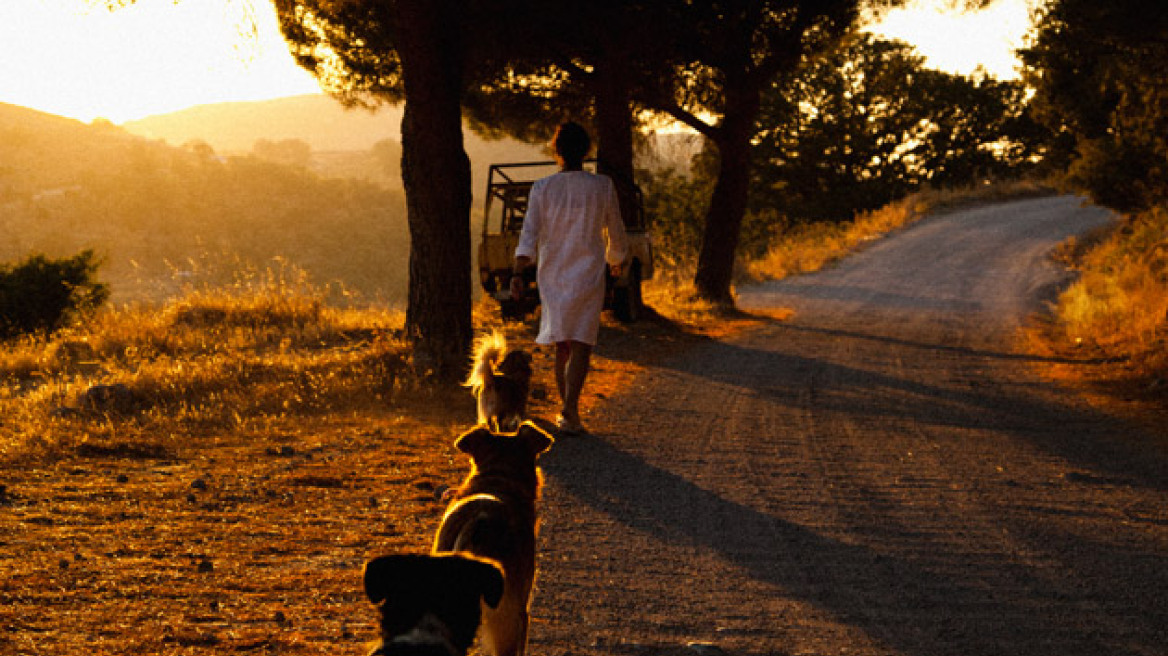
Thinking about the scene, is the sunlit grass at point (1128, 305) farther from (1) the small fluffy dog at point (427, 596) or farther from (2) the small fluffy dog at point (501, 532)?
(1) the small fluffy dog at point (427, 596)

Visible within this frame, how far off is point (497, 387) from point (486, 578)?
3.97 m

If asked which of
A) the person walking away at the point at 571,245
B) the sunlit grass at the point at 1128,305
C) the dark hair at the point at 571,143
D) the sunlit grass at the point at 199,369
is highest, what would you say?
the dark hair at the point at 571,143

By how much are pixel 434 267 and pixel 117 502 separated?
474 centimetres

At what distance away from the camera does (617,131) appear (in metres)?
14.4

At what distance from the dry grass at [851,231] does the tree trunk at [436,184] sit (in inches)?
550

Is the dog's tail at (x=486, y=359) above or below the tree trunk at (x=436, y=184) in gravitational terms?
below

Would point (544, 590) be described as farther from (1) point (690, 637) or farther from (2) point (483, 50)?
(2) point (483, 50)

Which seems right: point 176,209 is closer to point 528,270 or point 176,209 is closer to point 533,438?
point 528,270

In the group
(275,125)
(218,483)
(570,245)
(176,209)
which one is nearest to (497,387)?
(570,245)

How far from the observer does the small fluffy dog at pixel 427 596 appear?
200 cm

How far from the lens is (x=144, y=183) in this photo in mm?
60125

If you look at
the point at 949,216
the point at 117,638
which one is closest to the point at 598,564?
the point at 117,638

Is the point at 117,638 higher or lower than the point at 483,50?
lower

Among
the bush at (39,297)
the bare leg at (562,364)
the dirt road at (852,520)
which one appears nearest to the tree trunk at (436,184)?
the dirt road at (852,520)
